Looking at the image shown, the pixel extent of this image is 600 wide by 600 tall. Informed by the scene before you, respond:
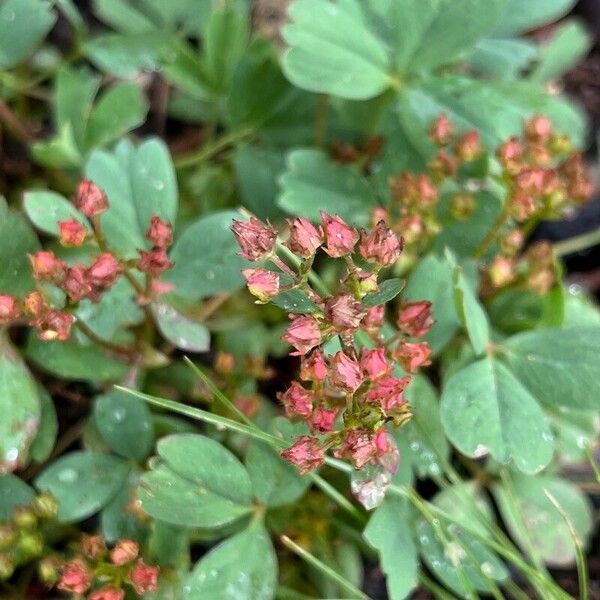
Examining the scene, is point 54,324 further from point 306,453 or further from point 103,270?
point 306,453

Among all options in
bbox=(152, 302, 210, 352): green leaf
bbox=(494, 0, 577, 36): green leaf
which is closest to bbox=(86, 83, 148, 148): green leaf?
bbox=(152, 302, 210, 352): green leaf

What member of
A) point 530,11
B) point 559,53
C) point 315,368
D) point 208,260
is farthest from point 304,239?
point 559,53

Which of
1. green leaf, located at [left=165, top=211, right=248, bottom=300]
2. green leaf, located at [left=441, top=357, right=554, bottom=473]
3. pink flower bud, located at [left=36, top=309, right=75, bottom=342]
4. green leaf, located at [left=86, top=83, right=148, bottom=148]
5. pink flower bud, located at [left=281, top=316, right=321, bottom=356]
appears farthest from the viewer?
green leaf, located at [left=86, top=83, right=148, bottom=148]

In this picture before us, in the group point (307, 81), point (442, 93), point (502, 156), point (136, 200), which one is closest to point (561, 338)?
point (502, 156)

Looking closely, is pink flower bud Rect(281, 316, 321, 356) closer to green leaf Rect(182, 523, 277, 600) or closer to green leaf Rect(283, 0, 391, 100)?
green leaf Rect(182, 523, 277, 600)

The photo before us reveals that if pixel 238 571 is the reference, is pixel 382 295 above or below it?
above

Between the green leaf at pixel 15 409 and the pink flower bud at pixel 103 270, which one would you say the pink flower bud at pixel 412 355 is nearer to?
the pink flower bud at pixel 103 270

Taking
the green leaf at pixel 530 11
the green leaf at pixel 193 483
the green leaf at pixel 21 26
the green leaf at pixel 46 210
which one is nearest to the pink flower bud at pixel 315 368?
the green leaf at pixel 193 483
